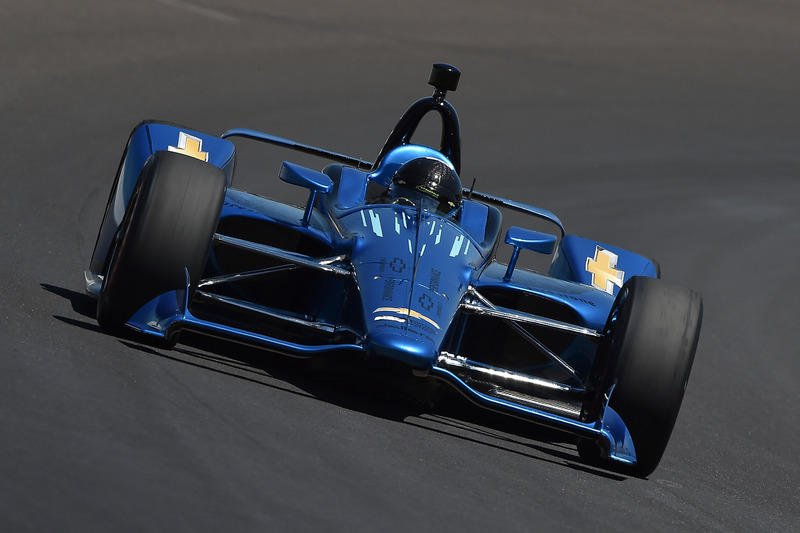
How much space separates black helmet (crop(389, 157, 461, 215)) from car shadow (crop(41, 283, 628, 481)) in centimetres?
141

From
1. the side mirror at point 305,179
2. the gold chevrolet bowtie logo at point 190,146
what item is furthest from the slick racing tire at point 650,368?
the gold chevrolet bowtie logo at point 190,146

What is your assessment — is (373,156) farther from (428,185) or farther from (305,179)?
(305,179)

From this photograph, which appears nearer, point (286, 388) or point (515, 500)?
point (515, 500)

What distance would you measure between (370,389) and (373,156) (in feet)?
25.2

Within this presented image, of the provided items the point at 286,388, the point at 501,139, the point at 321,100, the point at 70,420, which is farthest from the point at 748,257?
the point at 70,420

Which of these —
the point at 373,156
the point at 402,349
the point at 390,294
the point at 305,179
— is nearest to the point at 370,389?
the point at 390,294

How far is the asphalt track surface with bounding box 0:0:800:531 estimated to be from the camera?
467cm

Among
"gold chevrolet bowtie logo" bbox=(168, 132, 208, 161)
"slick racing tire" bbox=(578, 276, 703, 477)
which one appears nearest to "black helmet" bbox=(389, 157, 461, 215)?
"gold chevrolet bowtie logo" bbox=(168, 132, 208, 161)

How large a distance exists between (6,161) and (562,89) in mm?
9267

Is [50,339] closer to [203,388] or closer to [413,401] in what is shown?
[203,388]

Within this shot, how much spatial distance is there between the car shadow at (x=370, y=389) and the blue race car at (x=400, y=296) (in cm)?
13

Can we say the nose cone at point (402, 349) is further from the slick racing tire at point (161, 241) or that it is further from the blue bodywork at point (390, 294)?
the slick racing tire at point (161, 241)

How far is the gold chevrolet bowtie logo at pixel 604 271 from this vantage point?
861 centimetres

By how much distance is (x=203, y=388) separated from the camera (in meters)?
5.79
